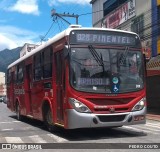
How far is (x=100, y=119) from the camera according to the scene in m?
11.4

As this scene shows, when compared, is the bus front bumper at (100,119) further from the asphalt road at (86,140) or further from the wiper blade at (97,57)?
the wiper blade at (97,57)

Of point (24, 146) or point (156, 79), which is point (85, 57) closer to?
point (24, 146)

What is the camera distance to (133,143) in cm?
1046

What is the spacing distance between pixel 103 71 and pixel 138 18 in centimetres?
1728

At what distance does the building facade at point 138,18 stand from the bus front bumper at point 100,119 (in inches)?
539

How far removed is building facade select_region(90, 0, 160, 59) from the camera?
83.8 ft

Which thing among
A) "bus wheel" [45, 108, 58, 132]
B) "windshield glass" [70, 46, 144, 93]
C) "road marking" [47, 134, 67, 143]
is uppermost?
"windshield glass" [70, 46, 144, 93]

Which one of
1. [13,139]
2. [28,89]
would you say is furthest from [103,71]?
[28,89]

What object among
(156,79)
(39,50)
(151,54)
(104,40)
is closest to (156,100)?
(156,79)

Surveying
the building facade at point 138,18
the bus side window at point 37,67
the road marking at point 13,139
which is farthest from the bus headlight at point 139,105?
the building facade at point 138,18

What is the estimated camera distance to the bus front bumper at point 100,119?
1117cm

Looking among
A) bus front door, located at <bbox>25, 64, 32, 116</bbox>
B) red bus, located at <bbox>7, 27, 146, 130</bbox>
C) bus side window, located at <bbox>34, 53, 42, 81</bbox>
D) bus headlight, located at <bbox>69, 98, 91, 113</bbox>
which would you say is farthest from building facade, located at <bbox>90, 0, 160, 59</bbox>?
bus headlight, located at <bbox>69, 98, 91, 113</bbox>

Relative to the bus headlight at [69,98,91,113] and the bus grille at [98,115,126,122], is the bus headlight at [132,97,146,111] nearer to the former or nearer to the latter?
the bus grille at [98,115,126,122]

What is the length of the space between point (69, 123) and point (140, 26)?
58.1 feet
